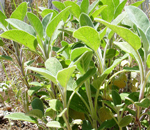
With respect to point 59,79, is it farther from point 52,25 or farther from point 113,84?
point 113,84

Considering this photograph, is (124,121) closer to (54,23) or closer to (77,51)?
(77,51)

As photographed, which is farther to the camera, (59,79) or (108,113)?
(108,113)

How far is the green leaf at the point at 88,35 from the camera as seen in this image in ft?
2.13

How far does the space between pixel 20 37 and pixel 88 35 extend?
290 mm

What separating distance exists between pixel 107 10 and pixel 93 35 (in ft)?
1.05

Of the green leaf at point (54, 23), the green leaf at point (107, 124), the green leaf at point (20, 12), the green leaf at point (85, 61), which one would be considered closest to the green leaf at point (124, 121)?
the green leaf at point (107, 124)

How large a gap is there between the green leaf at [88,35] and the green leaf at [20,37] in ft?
0.77

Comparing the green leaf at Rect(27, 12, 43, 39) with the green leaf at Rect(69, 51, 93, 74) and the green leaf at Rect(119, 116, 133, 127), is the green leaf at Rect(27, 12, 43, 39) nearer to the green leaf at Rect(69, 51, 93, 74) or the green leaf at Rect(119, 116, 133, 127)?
the green leaf at Rect(69, 51, 93, 74)

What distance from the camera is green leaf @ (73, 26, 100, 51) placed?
0.65m

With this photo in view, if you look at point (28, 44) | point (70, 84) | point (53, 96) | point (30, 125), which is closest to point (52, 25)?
point (28, 44)

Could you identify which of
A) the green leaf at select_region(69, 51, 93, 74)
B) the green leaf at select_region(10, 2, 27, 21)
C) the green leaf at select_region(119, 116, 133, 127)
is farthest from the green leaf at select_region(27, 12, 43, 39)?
the green leaf at select_region(119, 116, 133, 127)

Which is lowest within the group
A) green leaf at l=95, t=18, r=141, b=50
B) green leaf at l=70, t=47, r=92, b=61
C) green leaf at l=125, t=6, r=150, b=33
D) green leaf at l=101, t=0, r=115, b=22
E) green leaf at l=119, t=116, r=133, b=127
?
green leaf at l=119, t=116, r=133, b=127

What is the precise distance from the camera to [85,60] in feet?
2.50

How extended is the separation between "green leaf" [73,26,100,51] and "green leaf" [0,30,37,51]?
235 mm
